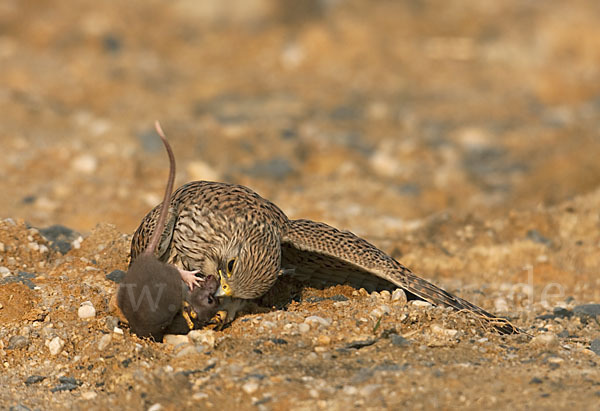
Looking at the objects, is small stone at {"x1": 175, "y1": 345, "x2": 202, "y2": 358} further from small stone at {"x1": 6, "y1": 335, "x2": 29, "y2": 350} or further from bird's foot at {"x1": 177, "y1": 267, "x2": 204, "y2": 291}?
small stone at {"x1": 6, "y1": 335, "x2": 29, "y2": 350}

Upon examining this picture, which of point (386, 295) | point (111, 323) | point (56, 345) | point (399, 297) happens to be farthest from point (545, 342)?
point (56, 345)

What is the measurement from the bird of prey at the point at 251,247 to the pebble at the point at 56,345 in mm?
753

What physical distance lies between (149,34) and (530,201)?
9.03 metres

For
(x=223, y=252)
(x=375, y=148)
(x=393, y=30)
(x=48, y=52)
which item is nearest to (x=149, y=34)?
(x=48, y=52)

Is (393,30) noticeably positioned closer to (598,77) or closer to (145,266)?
(598,77)

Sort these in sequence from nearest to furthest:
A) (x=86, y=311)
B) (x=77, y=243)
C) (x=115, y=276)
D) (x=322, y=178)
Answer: (x=86, y=311) < (x=115, y=276) < (x=77, y=243) < (x=322, y=178)

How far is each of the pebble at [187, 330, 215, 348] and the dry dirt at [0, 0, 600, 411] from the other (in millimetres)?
19

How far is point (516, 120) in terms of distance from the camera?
1391cm

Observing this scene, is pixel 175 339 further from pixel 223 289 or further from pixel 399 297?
pixel 399 297

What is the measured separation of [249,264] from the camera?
16.8 ft

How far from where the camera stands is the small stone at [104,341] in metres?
4.95

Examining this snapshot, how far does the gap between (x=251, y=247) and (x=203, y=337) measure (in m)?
0.66

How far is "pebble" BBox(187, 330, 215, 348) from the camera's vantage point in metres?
4.86

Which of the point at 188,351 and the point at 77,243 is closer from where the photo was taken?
the point at 188,351
